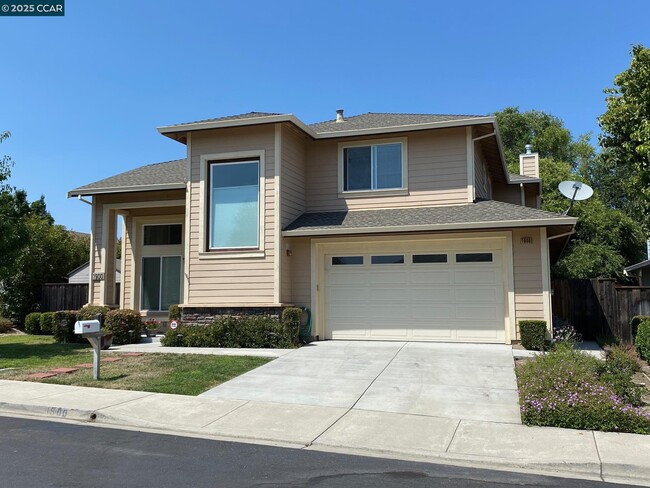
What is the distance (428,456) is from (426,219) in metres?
8.45

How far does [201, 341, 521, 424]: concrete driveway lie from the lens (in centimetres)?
814

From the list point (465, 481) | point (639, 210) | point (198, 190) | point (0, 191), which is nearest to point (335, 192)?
point (198, 190)

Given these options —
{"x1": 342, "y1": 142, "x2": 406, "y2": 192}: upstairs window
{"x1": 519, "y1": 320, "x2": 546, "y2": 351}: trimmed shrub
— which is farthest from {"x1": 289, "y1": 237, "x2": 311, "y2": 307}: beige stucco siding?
{"x1": 519, "y1": 320, "x2": 546, "y2": 351}: trimmed shrub

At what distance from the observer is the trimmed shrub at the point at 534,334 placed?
12.4 metres

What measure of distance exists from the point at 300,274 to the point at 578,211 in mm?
21422

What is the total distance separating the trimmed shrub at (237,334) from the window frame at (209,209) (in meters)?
1.73

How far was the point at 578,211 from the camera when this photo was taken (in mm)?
30047

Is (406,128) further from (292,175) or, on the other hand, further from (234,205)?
(234,205)

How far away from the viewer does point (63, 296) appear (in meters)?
19.0

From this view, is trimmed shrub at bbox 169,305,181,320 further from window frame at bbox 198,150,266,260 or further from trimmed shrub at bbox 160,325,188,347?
window frame at bbox 198,150,266,260

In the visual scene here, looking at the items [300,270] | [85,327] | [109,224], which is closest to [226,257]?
[300,270]

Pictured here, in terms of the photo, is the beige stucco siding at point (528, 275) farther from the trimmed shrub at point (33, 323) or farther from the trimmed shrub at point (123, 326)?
the trimmed shrub at point (33, 323)

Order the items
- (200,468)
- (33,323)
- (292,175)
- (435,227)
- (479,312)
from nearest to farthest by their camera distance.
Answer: (200,468)
(435,227)
(479,312)
(292,175)
(33,323)

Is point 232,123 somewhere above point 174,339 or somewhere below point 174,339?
above
